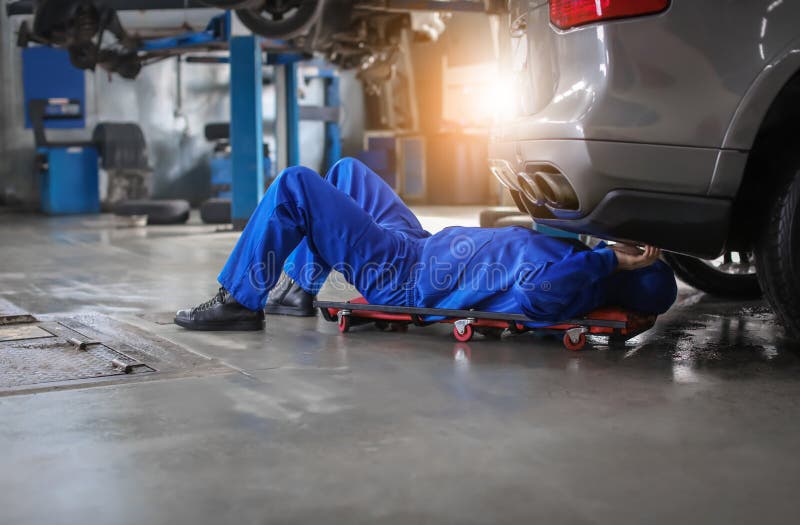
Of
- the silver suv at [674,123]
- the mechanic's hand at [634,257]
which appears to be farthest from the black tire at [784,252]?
the mechanic's hand at [634,257]

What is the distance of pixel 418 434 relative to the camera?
2.05m

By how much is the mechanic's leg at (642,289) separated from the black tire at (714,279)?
51.0 inches

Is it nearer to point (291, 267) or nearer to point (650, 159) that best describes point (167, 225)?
point (291, 267)

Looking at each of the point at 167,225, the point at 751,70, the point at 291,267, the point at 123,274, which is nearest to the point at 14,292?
the point at 123,274

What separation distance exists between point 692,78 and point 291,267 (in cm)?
168

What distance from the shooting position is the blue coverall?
2877 millimetres

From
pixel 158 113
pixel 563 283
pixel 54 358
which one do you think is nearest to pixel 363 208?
pixel 563 283

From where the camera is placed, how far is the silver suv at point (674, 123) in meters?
2.45

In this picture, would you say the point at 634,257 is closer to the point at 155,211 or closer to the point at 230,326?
the point at 230,326

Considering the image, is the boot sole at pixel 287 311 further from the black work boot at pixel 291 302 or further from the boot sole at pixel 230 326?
the boot sole at pixel 230 326

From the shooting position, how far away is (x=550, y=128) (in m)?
2.63

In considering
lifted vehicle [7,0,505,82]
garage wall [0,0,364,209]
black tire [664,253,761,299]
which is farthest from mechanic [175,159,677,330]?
garage wall [0,0,364,209]

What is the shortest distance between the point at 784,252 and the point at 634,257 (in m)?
0.46

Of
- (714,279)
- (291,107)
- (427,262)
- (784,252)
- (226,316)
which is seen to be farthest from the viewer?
(291,107)
